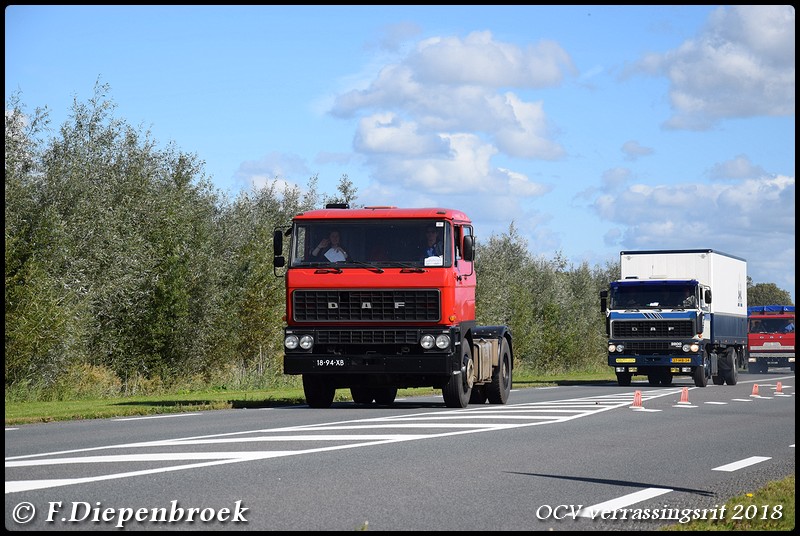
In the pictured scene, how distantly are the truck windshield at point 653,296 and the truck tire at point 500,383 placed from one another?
12096mm

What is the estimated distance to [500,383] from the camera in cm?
2202

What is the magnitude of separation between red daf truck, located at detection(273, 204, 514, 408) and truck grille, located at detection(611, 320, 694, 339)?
50.4 feet

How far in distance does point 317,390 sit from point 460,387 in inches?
104

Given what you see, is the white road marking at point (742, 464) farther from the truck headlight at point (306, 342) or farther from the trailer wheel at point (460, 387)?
the truck headlight at point (306, 342)

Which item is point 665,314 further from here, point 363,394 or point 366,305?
point 366,305

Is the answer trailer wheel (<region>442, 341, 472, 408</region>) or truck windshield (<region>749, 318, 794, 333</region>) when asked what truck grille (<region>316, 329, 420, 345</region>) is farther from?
truck windshield (<region>749, 318, 794, 333</region>)

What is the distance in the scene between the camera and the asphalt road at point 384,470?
8062mm

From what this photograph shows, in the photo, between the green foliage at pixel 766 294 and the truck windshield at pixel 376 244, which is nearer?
the truck windshield at pixel 376 244

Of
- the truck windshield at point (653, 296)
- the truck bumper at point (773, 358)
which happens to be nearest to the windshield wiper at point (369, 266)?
the truck windshield at point (653, 296)

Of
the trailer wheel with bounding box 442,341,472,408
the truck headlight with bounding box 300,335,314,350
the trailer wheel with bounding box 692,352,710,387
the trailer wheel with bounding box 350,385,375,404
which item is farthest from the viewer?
the trailer wheel with bounding box 692,352,710,387

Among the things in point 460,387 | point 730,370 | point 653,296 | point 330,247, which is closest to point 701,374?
point 653,296

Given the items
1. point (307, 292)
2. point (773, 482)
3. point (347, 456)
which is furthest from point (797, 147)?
point (307, 292)

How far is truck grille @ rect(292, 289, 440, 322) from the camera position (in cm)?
1886

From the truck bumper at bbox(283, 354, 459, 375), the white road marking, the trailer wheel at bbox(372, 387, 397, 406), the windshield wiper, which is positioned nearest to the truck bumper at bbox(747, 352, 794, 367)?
the trailer wheel at bbox(372, 387, 397, 406)
